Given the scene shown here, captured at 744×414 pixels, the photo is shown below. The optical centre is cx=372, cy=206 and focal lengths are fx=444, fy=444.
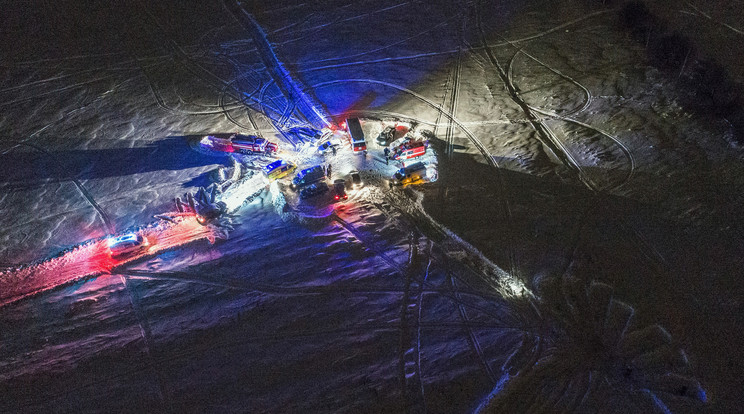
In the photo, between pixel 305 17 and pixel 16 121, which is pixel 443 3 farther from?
pixel 16 121

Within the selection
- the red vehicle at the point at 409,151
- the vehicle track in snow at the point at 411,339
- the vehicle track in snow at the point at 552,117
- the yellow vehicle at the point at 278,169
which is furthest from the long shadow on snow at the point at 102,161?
the vehicle track in snow at the point at 552,117

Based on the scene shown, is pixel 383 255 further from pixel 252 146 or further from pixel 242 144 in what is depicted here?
pixel 242 144

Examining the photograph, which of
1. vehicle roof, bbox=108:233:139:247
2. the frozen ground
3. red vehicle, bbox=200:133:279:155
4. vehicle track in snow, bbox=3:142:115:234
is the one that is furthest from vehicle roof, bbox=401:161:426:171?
vehicle track in snow, bbox=3:142:115:234

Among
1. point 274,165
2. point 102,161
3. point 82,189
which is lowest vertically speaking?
point 274,165

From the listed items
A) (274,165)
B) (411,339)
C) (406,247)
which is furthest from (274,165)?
(411,339)

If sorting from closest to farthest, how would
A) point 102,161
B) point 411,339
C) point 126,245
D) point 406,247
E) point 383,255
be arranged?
1. point 411,339
2. point 383,255
3. point 406,247
4. point 126,245
5. point 102,161

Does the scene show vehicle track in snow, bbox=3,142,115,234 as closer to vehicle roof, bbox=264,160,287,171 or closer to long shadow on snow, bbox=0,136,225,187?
long shadow on snow, bbox=0,136,225,187

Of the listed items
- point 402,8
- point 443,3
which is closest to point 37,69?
point 402,8
